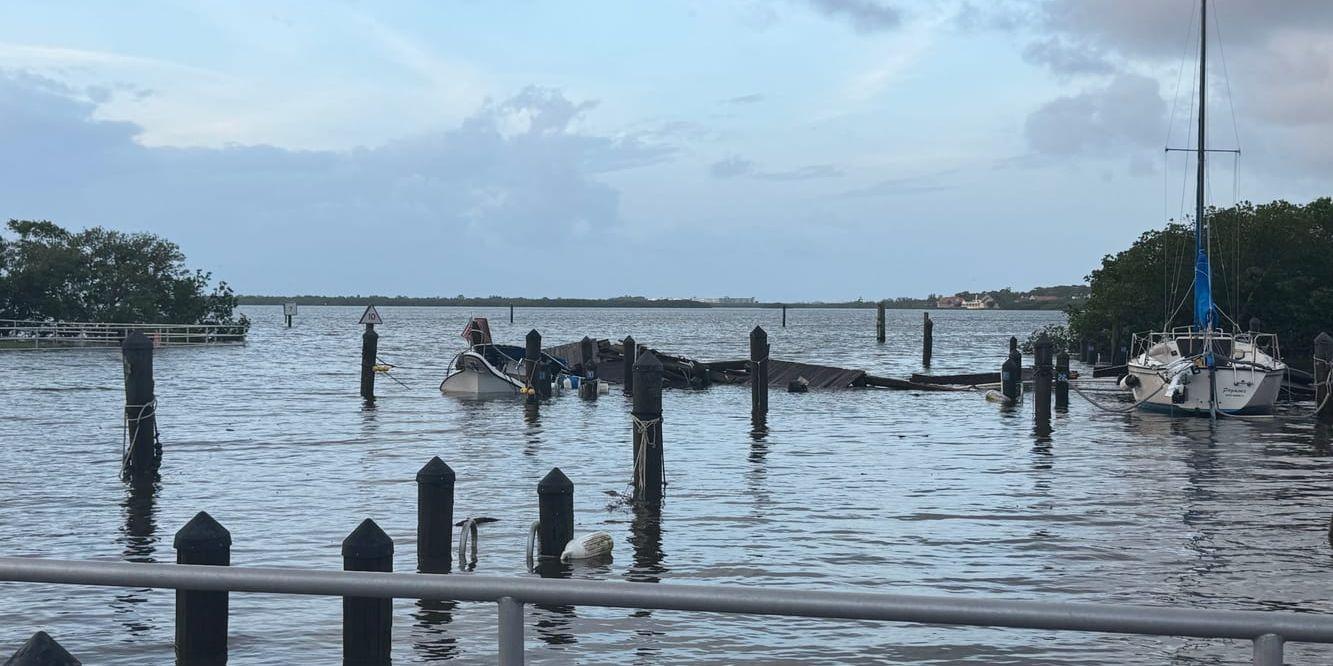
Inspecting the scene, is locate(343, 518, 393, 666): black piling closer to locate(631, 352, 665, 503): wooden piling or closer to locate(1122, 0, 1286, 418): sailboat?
locate(631, 352, 665, 503): wooden piling

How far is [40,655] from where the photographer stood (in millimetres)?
3684

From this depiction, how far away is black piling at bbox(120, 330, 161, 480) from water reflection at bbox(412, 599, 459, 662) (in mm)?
9726

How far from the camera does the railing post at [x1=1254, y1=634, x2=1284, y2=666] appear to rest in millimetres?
3467

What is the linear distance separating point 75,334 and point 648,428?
66.9 meters

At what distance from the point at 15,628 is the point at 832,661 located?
7176 millimetres

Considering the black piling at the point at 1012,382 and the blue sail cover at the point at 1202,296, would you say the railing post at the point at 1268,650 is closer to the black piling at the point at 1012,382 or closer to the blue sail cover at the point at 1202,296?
the blue sail cover at the point at 1202,296

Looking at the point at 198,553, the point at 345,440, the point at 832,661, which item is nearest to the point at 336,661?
the point at 198,553

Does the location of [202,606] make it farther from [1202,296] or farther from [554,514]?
[1202,296]

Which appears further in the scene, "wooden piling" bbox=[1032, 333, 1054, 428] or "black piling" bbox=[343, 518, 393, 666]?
"wooden piling" bbox=[1032, 333, 1054, 428]

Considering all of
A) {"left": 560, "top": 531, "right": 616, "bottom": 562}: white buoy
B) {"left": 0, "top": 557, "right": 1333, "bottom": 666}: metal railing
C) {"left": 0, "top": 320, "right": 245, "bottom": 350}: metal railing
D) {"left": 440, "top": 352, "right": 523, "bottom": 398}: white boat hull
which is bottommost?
{"left": 560, "top": 531, "right": 616, "bottom": 562}: white buoy

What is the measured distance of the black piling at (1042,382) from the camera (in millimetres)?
31297

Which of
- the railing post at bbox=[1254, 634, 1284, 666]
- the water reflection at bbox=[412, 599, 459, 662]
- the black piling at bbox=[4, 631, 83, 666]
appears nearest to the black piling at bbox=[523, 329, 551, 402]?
the water reflection at bbox=[412, 599, 459, 662]

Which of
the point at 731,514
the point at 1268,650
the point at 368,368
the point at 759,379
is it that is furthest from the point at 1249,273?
the point at 1268,650

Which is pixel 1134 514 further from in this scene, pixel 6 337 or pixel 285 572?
pixel 6 337
